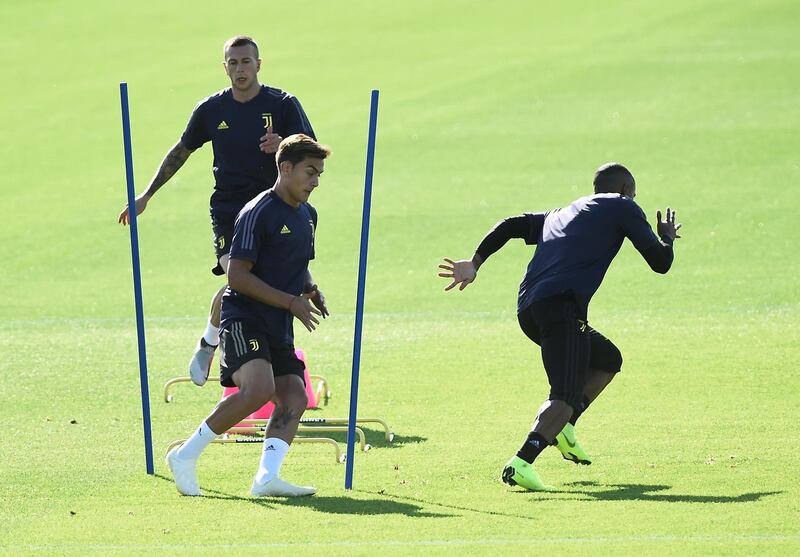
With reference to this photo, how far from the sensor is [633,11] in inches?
1540

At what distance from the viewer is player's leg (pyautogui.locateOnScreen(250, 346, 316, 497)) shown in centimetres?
850

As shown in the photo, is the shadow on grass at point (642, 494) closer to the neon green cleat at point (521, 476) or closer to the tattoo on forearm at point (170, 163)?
the neon green cleat at point (521, 476)

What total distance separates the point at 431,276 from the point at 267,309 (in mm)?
11816

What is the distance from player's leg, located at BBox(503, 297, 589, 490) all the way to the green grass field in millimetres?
371

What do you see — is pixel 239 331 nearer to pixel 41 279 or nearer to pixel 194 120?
pixel 194 120

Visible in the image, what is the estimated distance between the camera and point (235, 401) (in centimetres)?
851

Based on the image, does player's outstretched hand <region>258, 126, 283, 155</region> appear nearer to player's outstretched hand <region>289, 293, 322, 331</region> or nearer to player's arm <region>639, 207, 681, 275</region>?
player's outstretched hand <region>289, 293, 322, 331</region>

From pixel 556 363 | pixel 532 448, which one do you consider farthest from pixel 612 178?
pixel 532 448

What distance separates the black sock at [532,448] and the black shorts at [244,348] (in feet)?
5.02

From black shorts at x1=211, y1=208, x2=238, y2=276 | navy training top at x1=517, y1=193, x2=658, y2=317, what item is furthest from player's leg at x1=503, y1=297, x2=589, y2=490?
black shorts at x1=211, y1=208, x2=238, y2=276

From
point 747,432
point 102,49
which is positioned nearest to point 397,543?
point 747,432

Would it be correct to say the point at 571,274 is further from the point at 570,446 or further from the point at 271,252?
the point at 271,252

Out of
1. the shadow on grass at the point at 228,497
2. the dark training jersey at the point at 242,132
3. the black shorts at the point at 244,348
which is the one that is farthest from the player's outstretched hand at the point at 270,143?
the shadow on grass at the point at 228,497

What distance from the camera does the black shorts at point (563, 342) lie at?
898cm
